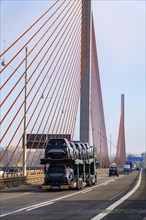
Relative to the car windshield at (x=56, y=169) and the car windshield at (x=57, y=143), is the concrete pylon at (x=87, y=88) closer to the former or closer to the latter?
the car windshield at (x=57, y=143)

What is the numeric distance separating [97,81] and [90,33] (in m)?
9.86

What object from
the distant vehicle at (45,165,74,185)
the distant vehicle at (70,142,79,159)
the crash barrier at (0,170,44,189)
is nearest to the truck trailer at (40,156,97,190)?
the distant vehicle at (45,165,74,185)

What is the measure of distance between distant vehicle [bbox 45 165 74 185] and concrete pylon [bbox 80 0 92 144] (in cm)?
1340

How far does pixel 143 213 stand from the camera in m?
15.4

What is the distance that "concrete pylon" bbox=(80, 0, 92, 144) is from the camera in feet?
139

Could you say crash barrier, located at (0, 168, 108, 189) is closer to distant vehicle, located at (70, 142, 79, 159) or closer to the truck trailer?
Answer: the truck trailer

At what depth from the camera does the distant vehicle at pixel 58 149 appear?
29438mm

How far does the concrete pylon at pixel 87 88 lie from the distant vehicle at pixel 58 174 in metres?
13.4

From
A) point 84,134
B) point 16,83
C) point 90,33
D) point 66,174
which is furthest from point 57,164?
point 90,33

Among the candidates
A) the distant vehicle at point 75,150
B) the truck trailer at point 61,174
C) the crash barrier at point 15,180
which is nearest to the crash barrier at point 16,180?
the crash barrier at point 15,180

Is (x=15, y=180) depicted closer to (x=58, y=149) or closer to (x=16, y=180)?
(x=16, y=180)

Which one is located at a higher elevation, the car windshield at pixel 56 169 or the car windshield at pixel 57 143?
the car windshield at pixel 57 143

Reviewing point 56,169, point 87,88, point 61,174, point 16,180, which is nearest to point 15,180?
point 16,180

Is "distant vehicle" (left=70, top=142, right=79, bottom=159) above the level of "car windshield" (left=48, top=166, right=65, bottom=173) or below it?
above
